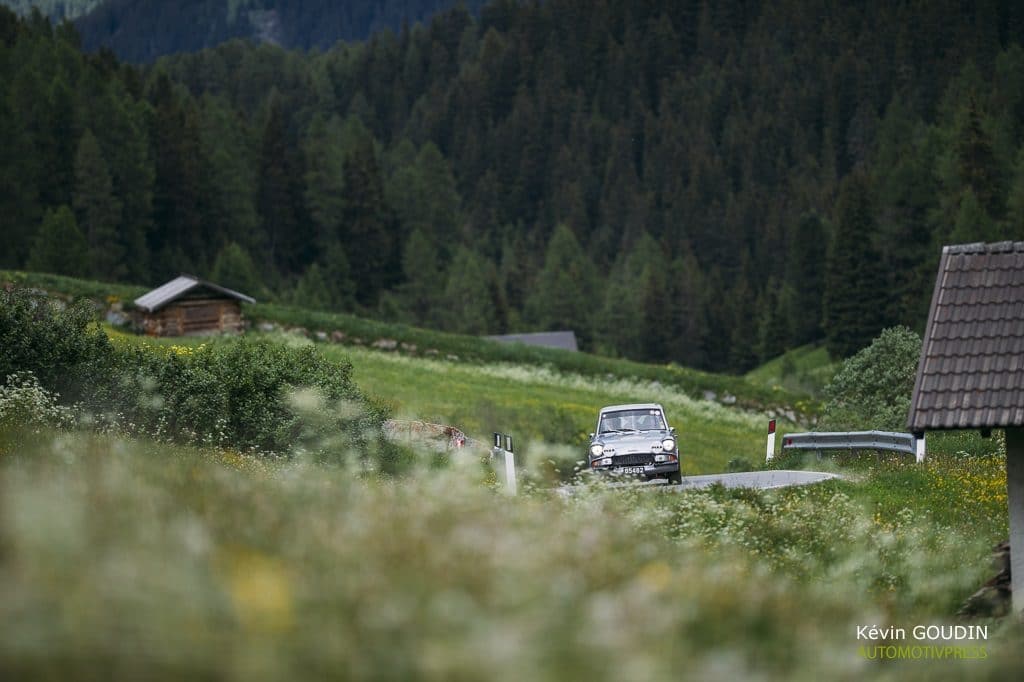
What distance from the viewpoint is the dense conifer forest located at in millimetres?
98312

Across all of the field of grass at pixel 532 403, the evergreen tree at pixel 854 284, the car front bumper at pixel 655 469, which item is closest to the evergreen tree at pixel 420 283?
the evergreen tree at pixel 854 284

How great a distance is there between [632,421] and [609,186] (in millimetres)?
150065

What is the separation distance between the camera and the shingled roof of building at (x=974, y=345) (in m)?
13.6

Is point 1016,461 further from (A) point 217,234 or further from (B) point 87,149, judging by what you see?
(A) point 217,234

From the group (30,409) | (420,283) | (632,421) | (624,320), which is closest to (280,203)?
(420,283)

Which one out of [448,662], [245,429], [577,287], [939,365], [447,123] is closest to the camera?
[448,662]

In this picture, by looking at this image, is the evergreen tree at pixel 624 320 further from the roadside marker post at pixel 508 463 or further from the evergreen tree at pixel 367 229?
the roadside marker post at pixel 508 463

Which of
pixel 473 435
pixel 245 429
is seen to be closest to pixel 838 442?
pixel 473 435

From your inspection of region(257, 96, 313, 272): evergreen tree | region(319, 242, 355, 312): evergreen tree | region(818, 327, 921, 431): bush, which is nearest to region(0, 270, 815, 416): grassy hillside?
region(818, 327, 921, 431): bush

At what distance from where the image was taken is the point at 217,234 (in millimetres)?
109188

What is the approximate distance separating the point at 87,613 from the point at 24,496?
1.20 metres

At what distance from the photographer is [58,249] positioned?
279ft

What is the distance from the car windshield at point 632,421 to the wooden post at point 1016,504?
1080 cm

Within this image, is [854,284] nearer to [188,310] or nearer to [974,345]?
[188,310]
